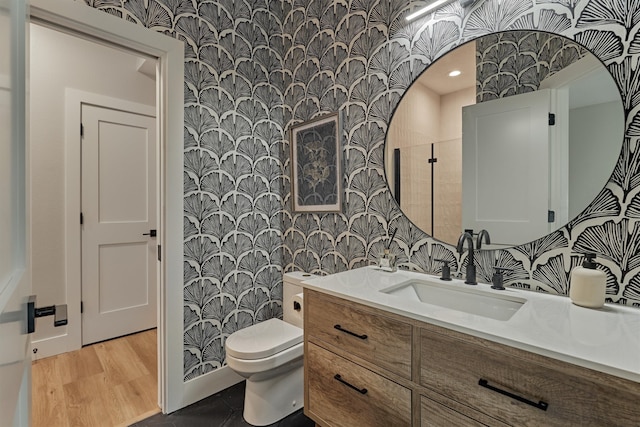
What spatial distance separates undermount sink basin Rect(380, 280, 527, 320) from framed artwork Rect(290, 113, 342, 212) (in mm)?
696

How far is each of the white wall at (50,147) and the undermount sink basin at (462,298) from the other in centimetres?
260

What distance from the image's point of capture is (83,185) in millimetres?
2541

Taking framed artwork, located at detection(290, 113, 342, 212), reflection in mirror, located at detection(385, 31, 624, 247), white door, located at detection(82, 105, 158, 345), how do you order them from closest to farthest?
1. reflection in mirror, located at detection(385, 31, 624, 247)
2. framed artwork, located at detection(290, 113, 342, 212)
3. white door, located at detection(82, 105, 158, 345)

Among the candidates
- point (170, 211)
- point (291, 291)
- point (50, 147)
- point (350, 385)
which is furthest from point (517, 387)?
point (50, 147)

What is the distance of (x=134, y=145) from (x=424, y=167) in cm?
257

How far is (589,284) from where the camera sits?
102 cm

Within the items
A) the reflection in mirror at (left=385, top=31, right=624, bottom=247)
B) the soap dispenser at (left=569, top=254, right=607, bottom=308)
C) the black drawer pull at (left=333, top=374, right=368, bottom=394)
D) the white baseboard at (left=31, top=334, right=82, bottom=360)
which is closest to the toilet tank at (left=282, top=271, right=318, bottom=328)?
the black drawer pull at (left=333, top=374, right=368, bottom=394)

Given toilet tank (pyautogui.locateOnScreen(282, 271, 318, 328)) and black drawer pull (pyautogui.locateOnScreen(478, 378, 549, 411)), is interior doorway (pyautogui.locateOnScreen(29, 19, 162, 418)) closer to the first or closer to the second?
toilet tank (pyautogui.locateOnScreen(282, 271, 318, 328))

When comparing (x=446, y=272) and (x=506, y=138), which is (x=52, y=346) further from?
(x=506, y=138)

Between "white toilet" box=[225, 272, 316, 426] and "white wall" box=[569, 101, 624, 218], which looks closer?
"white wall" box=[569, 101, 624, 218]

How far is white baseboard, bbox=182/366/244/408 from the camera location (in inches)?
72.4

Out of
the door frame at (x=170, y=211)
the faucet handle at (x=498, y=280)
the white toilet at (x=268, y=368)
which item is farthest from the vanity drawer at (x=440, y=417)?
the door frame at (x=170, y=211)

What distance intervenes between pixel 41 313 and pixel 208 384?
1.49 meters

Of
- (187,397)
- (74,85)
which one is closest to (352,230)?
(187,397)
